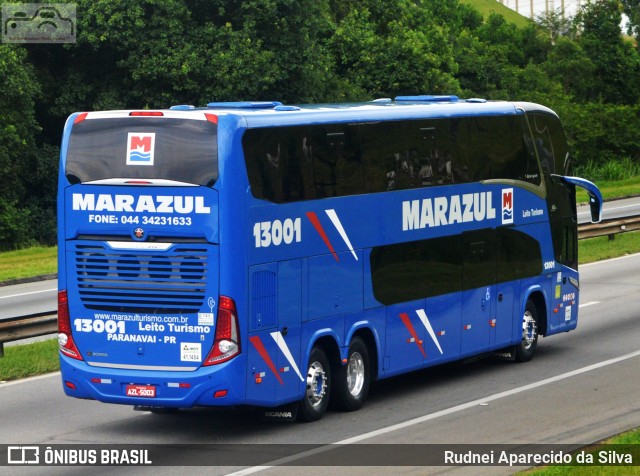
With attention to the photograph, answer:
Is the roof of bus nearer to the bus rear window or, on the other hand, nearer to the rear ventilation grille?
the bus rear window

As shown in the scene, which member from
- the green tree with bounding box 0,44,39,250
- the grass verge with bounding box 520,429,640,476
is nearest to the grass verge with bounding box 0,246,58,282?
the green tree with bounding box 0,44,39,250

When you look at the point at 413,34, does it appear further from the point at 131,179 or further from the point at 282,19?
the point at 131,179

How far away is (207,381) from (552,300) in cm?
803

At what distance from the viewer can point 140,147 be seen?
1328 cm

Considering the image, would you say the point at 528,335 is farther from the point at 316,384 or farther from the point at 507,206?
the point at 316,384

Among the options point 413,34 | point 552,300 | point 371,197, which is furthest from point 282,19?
point 371,197

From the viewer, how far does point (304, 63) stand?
4412 cm

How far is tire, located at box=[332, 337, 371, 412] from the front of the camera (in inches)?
580

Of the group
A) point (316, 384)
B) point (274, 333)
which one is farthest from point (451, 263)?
point (274, 333)

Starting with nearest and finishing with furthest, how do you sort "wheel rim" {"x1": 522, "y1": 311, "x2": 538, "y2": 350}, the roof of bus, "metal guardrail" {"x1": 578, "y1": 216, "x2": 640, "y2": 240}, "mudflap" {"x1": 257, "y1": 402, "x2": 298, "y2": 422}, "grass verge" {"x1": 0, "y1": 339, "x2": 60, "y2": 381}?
1. the roof of bus
2. "mudflap" {"x1": 257, "y1": 402, "x2": 298, "y2": 422}
3. "grass verge" {"x1": 0, "y1": 339, "x2": 60, "y2": 381}
4. "wheel rim" {"x1": 522, "y1": 311, "x2": 538, "y2": 350}
5. "metal guardrail" {"x1": 578, "y1": 216, "x2": 640, "y2": 240}

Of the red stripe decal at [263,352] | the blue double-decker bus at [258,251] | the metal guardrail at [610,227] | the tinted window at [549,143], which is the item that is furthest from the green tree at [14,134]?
the red stripe decal at [263,352]

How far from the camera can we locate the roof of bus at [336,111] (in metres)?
13.4

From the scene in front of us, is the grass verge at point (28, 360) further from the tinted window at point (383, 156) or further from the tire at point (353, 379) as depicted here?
the tinted window at point (383, 156)

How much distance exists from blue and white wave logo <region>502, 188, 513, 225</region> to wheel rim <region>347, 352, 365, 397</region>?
399 centimetres
